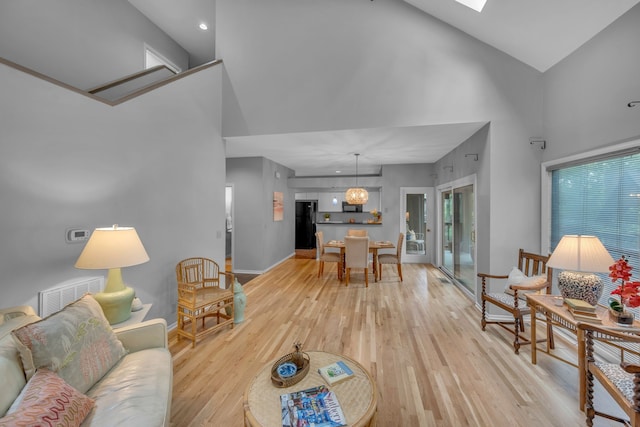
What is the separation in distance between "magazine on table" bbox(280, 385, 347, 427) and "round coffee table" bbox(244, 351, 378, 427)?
0.03 m

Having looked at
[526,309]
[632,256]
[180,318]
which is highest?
[632,256]

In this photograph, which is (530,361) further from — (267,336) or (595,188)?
(267,336)

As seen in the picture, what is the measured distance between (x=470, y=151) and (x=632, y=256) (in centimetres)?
226

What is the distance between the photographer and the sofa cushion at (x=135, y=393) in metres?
1.21

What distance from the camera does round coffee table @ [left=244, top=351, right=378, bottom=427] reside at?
1.23 meters

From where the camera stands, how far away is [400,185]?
658 cm

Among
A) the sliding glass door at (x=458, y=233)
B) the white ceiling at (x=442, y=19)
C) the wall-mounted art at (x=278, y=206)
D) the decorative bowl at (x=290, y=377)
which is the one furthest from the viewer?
the wall-mounted art at (x=278, y=206)

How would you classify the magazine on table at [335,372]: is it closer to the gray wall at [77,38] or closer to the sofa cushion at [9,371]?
the sofa cushion at [9,371]

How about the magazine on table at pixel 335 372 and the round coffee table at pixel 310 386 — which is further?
the magazine on table at pixel 335 372

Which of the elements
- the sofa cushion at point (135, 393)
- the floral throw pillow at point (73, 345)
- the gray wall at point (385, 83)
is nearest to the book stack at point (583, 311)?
the gray wall at point (385, 83)

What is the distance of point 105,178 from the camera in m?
2.32

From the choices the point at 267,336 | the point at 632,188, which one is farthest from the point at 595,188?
the point at 267,336

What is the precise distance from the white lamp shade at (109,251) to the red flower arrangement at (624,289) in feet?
11.7

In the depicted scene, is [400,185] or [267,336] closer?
[267,336]
